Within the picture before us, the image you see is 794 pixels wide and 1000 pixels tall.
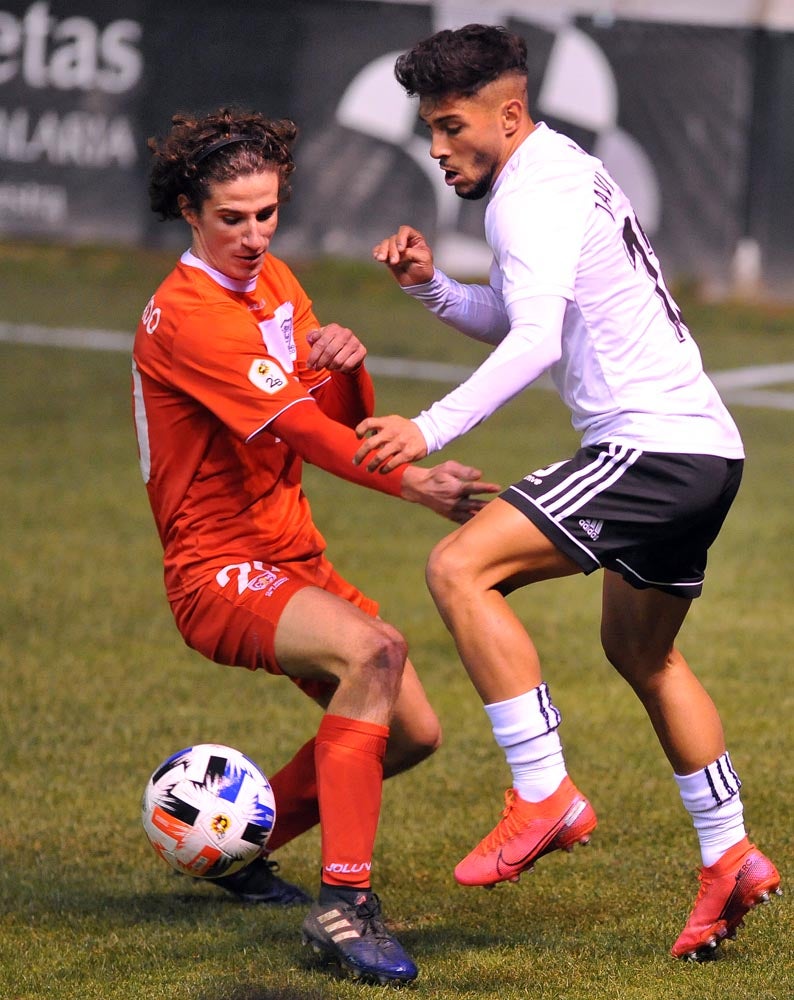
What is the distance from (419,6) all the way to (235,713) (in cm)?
1384

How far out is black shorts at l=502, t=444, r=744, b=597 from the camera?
404 cm

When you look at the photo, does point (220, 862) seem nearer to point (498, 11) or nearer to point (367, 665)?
point (367, 665)

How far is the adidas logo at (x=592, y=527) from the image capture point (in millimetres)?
4047

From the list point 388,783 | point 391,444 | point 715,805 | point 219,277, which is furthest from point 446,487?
point 388,783

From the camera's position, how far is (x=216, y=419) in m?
4.53

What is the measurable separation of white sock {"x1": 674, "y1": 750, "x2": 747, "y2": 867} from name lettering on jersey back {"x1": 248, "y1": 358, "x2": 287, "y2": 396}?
155cm

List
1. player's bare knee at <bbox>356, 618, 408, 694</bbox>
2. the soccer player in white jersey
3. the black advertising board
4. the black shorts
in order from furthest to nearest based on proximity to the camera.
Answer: the black advertising board → player's bare knee at <bbox>356, 618, 408, 694</bbox> → the black shorts → the soccer player in white jersey

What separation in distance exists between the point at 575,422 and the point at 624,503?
0.36 m

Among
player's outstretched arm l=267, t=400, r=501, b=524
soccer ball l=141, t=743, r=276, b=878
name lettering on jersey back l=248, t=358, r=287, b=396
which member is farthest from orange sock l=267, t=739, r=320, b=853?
name lettering on jersey back l=248, t=358, r=287, b=396

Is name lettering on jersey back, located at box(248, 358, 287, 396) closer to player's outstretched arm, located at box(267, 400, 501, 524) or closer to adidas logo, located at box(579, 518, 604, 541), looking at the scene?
player's outstretched arm, located at box(267, 400, 501, 524)

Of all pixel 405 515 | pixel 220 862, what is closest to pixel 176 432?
pixel 220 862

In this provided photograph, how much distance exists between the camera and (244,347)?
4.34m

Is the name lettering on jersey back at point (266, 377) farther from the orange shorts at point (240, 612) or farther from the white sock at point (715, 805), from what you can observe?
the white sock at point (715, 805)

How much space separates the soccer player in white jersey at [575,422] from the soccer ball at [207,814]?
32.1 inches
